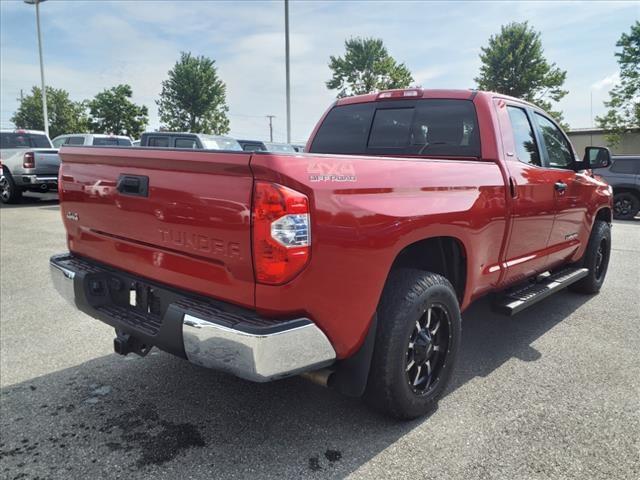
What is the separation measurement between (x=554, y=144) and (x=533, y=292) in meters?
1.50

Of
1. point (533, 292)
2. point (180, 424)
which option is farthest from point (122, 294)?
point (533, 292)

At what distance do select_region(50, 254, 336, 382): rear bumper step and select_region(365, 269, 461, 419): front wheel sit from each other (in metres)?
0.36

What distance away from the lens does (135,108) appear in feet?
128

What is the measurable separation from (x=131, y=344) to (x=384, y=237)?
1.47 metres

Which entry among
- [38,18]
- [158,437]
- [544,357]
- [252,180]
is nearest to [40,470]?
[158,437]

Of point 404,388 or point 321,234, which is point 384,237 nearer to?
point 321,234

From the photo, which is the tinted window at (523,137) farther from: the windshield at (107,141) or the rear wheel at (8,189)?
the windshield at (107,141)

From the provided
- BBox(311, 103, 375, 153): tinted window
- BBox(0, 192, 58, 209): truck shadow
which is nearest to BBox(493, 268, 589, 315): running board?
BBox(311, 103, 375, 153): tinted window

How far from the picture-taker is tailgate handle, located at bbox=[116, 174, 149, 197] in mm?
2451

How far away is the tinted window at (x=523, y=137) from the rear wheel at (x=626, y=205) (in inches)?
447

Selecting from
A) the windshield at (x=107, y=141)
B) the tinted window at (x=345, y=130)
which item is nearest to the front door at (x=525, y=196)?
the tinted window at (x=345, y=130)

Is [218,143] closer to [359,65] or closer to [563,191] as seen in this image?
[563,191]

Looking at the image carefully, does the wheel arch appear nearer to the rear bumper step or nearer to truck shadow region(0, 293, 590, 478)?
truck shadow region(0, 293, 590, 478)

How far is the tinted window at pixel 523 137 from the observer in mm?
3757
